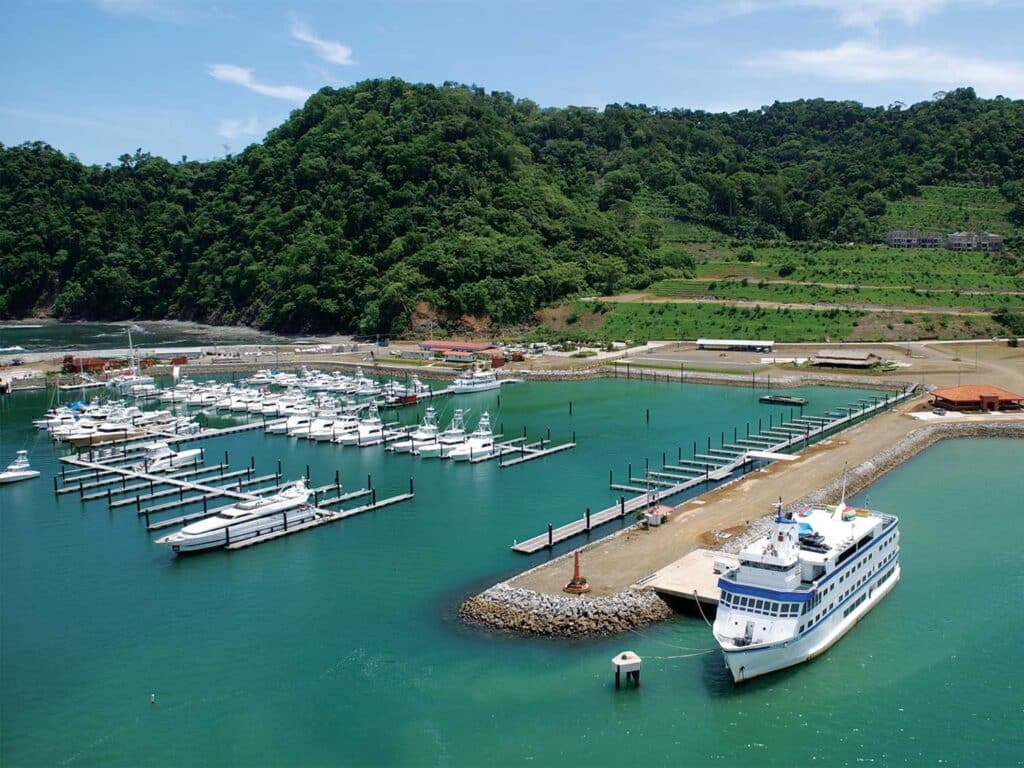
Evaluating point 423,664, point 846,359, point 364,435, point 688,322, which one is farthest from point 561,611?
point 688,322

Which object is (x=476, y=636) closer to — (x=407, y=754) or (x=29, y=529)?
(x=407, y=754)

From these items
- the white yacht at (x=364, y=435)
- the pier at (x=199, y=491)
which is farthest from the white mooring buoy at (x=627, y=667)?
the white yacht at (x=364, y=435)

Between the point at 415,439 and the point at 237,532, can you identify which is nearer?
the point at 237,532

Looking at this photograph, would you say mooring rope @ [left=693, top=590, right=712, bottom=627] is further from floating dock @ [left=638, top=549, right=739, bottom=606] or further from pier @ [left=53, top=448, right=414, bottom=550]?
pier @ [left=53, top=448, right=414, bottom=550]

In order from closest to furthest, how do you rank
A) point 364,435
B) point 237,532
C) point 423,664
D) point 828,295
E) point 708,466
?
point 423,664
point 237,532
point 708,466
point 364,435
point 828,295

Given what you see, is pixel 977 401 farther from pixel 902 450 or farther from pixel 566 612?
pixel 566 612

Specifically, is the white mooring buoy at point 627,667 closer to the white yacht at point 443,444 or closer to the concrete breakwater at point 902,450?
the concrete breakwater at point 902,450

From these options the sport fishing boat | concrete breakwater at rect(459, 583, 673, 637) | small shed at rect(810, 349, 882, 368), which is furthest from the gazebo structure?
the sport fishing boat
